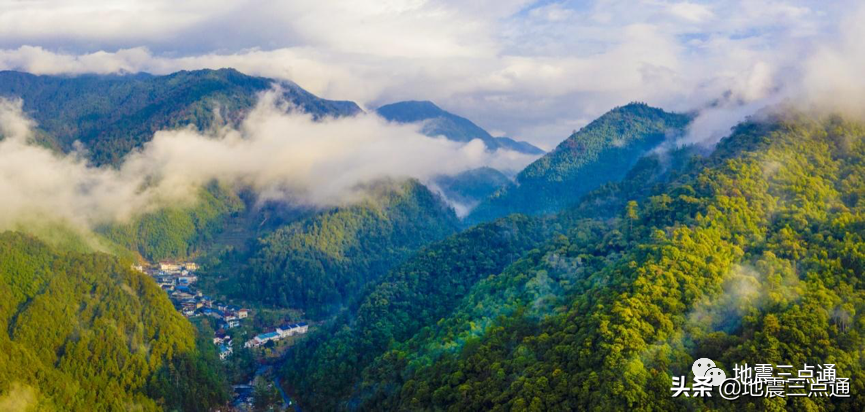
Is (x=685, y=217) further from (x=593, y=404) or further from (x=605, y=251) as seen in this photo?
(x=593, y=404)

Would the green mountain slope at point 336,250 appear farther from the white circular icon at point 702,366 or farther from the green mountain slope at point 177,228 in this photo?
the white circular icon at point 702,366

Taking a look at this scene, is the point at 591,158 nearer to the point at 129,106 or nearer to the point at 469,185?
the point at 469,185

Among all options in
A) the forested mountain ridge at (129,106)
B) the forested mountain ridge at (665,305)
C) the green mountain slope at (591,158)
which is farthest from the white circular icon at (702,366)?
the forested mountain ridge at (129,106)

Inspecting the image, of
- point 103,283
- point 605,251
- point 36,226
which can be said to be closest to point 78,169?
point 36,226

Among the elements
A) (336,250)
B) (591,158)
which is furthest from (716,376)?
(591,158)

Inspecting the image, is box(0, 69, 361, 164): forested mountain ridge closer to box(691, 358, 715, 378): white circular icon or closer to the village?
the village
